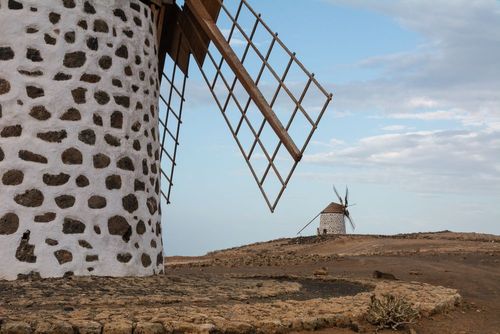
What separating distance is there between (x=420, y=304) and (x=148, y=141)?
13.5 ft

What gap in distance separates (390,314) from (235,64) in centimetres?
470

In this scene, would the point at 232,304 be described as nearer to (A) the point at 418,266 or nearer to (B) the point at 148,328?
(B) the point at 148,328

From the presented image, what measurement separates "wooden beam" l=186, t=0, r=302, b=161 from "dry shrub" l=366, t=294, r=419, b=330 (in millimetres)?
3119

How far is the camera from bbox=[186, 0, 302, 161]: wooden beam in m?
9.06

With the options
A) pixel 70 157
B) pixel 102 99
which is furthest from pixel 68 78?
pixel 70 157

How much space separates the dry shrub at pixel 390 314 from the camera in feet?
20.1

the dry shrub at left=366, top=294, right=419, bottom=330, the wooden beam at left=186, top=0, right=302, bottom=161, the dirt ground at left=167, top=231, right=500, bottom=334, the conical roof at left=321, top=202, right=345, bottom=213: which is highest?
the conical roof at left=321, top=202, right=345, bottom=213

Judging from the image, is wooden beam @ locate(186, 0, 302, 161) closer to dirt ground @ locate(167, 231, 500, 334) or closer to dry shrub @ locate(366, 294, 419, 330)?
dirt ground @ locate(167, 231, 500, 334)

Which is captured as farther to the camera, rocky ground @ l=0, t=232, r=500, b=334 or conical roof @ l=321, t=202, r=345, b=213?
conical roof @ l=321, t=202, r=345, b=213

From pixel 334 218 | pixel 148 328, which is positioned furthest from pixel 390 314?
pixel 334 218

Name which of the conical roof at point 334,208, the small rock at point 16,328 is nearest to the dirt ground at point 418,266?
the small rock at point 16,328

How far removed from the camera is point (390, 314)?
6.17 meters

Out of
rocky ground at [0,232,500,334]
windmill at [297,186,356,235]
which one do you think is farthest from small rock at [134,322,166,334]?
windmill at [297,186,356,235]

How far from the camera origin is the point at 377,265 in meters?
13.5
